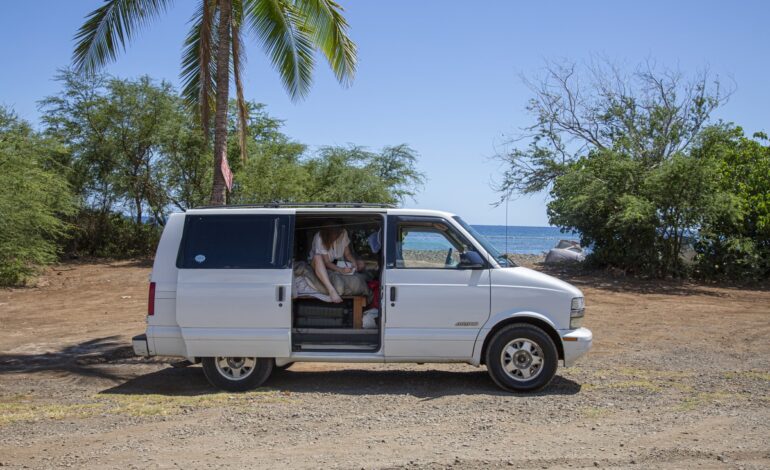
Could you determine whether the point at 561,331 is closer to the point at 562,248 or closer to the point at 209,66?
the point at 209,66

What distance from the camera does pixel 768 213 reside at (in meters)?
21.1

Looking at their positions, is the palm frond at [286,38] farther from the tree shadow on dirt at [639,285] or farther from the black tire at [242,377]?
the tree shadow on dirt at [639,285]

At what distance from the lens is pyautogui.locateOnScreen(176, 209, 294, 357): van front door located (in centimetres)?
794

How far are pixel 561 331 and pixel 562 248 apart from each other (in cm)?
2288

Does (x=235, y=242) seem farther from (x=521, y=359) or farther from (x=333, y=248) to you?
(x=521, y=359)

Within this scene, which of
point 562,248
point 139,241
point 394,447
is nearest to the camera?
point 394,447

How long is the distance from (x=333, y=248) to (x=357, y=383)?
5.47 feet

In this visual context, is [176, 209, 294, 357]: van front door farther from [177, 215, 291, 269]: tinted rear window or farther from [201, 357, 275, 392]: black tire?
[201, 357, 275, 392]: black tire

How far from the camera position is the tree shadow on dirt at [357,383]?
8125 millimetres

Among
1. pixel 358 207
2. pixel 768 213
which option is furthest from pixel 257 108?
pixel 358 207

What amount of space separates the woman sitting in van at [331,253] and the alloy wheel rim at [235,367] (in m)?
1.20

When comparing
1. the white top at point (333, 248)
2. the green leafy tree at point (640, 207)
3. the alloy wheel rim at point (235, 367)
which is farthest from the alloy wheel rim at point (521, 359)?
the green leafy tree at point (640, 207)

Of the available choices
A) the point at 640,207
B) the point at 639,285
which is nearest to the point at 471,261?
the point at 640,207

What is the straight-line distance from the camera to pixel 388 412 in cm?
711
